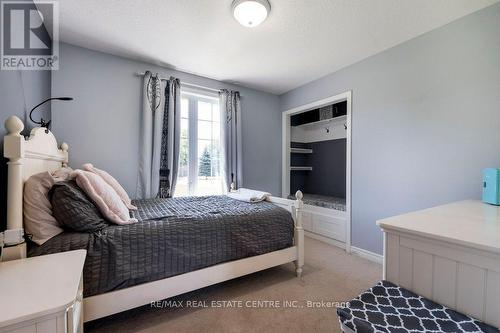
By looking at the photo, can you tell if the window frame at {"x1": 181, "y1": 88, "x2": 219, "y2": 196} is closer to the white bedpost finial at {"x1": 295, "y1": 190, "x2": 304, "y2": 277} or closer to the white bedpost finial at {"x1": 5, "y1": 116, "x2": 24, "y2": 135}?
the white bedpost finial at {"x1": 295, "y1": 190, "x2": 304, "y2": 277}

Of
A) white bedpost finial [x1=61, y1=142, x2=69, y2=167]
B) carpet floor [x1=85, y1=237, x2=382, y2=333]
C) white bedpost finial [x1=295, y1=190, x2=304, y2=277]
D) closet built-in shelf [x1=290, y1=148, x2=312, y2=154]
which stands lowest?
carpet floor [x1=85, y1=237, x2=382, y2=333]

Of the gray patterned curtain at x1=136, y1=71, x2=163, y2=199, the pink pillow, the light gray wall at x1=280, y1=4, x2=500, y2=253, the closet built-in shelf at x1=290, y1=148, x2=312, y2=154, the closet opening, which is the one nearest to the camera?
the pink pillow

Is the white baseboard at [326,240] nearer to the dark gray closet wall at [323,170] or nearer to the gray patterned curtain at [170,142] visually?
the dark gray closet wall at [323,170]

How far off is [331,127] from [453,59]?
186 cm

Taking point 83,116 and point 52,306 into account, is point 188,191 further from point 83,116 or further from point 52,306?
point 52,306

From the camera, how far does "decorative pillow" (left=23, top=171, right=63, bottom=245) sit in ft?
3.90

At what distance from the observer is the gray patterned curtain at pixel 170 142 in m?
2.77

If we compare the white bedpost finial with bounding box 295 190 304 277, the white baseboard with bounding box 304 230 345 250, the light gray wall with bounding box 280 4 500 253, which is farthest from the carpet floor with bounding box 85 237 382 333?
the light gray wall with bounding box 280 4 500 253

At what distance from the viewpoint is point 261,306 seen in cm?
169

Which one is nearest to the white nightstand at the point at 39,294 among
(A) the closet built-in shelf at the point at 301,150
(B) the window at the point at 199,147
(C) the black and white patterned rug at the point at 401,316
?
(C) the black and white patterned rug at the point at 401,316

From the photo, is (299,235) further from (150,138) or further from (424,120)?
(150,138)

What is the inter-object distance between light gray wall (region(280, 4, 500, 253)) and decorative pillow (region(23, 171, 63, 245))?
2.92 metres

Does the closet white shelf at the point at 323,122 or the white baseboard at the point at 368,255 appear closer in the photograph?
the white baseboard at the point at 368,255

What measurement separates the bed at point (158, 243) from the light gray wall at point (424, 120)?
115 cm
